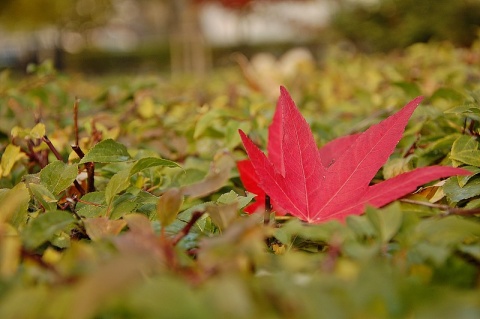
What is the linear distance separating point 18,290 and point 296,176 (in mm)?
370

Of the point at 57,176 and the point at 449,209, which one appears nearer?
the point at 449,209

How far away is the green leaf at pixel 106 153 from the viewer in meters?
0.76

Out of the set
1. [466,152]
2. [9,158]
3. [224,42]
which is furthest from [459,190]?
[224,42]

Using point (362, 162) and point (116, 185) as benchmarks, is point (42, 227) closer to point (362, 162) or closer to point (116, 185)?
point (116, 185)

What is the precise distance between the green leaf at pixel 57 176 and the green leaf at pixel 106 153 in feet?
A: 0.08

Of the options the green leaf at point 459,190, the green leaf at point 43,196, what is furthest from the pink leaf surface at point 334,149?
the green leaf at point 43,196

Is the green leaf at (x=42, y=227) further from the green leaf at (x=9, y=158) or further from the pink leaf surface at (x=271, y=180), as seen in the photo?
the green leaf at (x=9, y=158)

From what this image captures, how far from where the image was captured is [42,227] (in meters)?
0.54

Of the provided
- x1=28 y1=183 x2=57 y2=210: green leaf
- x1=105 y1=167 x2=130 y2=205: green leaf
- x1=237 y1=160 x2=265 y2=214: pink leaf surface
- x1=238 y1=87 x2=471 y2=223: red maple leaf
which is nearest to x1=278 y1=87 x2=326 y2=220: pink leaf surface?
x1=238 y1=87 x2=471 y2=223: red maple leaf

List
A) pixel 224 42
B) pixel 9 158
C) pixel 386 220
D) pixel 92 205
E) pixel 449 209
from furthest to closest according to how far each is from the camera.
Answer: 1. pixel 224 42
2. pixel 9 158
3. pixel 92 205
4. pixel 449 209
5. pixel 386 220

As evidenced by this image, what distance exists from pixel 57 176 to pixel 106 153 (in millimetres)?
76

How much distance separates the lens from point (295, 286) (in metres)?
0.38

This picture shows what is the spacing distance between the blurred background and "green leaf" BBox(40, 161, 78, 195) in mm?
1632

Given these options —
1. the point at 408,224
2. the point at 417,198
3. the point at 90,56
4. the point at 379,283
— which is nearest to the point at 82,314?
the point at 379,283
